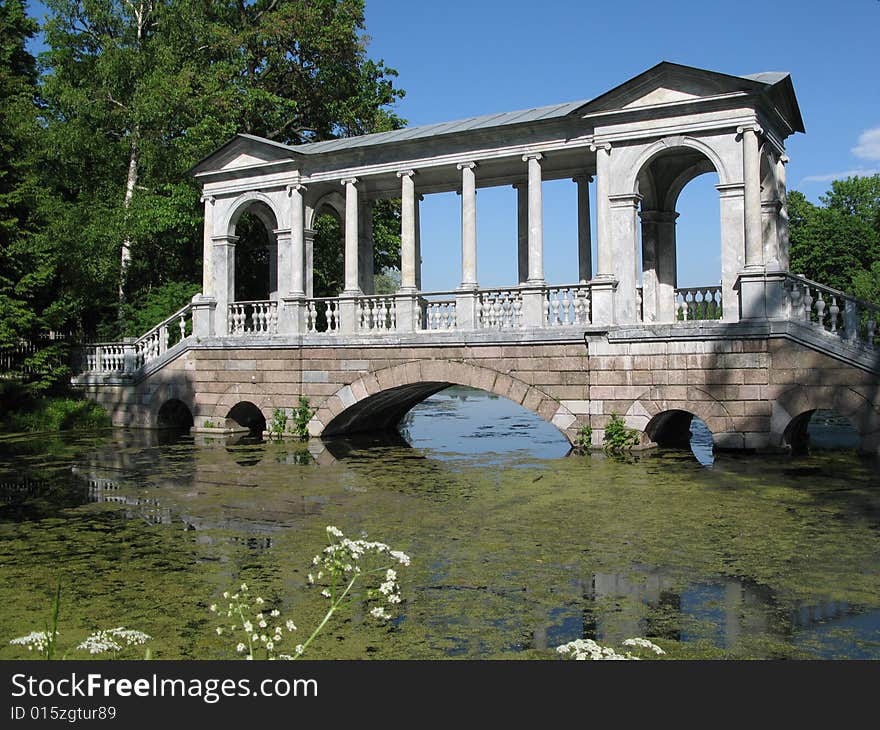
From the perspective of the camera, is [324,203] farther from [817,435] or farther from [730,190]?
[817,435]

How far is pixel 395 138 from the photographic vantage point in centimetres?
1827

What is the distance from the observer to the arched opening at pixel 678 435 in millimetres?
15109

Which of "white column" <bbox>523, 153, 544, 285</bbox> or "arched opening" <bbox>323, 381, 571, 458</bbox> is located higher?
"white column" <bbox>523, 153, 544, 285</bbox>

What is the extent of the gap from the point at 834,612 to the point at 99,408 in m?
20.0

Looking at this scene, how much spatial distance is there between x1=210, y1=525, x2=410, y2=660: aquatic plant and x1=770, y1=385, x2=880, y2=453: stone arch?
27.0 ft

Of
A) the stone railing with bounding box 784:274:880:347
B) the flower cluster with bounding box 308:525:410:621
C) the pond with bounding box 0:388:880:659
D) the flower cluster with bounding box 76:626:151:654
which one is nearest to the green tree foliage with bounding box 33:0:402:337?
the pond with bounding box 0:388:880:659

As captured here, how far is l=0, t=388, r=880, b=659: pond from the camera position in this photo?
5.81 metres

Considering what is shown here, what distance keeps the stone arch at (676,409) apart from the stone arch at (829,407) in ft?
2.47

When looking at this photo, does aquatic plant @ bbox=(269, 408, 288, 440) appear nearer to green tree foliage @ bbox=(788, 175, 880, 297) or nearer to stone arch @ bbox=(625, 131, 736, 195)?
stone arch @ bbox=(625, 131, 736, 195)

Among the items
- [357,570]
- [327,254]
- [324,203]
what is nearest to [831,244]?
[327,254]

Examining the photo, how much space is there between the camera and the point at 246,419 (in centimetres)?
2070

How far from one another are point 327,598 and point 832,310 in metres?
10.5

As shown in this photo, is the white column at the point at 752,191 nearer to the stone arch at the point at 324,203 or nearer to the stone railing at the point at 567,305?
the stone railing at the point at 567,305
